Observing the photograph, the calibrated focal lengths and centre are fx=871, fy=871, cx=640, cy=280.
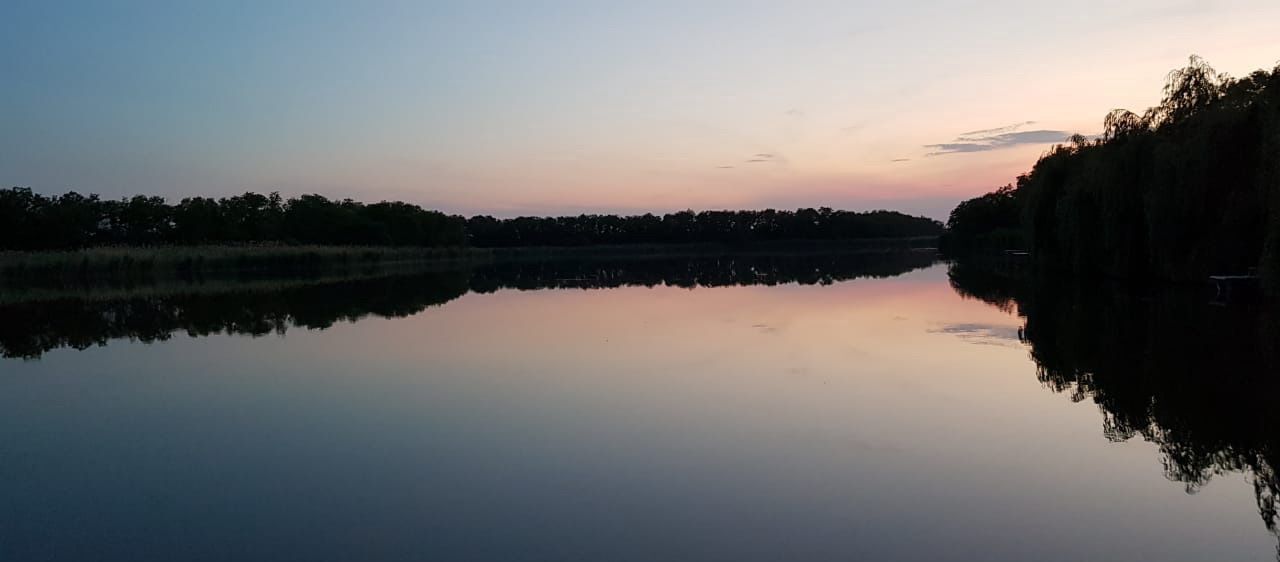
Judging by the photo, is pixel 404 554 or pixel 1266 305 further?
pixel 1266 305

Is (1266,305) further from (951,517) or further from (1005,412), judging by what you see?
(951,517)

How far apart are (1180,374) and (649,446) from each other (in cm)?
613

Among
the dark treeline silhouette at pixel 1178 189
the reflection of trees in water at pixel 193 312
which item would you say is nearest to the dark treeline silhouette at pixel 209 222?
the reflection of trees in water at pixel 193 312

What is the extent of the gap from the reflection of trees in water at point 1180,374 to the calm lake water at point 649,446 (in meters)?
0.05

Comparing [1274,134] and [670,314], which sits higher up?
[1274,134]

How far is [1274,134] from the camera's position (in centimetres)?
1441

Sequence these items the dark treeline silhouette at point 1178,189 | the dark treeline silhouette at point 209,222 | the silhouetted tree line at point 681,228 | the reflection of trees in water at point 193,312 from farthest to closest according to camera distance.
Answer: the silhouetted tree line at point 681,228 < the dark treeline silhouette at point 209,222 < the dark treeline silhouette at point 1178,189 < the reflection of trees in water at point 193,312

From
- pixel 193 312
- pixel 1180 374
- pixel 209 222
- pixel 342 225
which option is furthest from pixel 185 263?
pixel 1180 374

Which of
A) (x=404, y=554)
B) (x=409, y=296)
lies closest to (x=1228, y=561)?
(x=404, y=554)

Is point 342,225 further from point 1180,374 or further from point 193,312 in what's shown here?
point 1180,374

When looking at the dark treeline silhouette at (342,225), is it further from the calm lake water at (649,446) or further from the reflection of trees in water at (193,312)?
the calm lake water at (649,446)

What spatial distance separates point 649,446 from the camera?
22.1ft

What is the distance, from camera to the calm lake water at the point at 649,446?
15.6ft

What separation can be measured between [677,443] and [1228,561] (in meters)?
3.62
